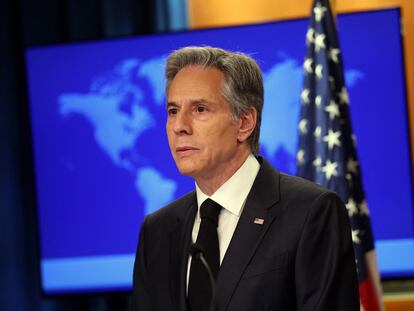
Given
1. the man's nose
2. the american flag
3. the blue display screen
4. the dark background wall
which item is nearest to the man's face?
the man's nose

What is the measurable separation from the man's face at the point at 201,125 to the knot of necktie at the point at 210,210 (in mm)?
76

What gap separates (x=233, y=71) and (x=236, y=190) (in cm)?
33

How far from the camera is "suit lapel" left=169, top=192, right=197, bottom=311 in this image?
2064 mm

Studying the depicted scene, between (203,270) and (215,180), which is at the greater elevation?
(215,180)

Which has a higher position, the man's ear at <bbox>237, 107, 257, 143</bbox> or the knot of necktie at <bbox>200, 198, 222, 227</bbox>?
the man's ear at <bbox>237, 107, 257, 143</bbox>

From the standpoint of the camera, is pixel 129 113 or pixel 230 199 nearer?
pixel 230 199

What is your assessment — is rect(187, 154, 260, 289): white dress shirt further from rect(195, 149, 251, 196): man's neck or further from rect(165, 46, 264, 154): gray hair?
rect(165, 46, 264, 154): gray hair

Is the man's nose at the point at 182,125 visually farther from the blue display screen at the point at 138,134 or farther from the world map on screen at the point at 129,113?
the world map on screen at the point at 129,113

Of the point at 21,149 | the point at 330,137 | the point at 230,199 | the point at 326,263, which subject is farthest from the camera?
the point at 21,149

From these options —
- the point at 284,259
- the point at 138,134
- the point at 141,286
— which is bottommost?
the point at 141,286

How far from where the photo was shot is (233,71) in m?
2.14

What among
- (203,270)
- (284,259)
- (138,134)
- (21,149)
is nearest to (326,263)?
(284,259)

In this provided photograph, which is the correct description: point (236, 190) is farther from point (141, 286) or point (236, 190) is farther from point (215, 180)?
point (141, 286)

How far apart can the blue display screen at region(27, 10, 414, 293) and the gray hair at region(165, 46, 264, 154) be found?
2.16 meters
